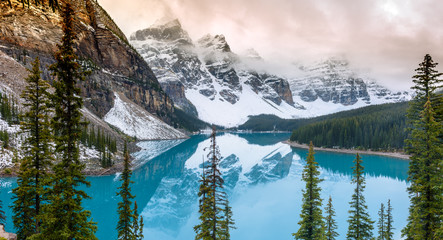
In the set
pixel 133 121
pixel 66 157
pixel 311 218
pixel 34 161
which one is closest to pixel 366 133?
pixel 311 218

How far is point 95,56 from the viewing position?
440ft

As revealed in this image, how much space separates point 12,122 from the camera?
5362 cm

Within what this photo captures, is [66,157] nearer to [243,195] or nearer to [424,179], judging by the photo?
[424,179]

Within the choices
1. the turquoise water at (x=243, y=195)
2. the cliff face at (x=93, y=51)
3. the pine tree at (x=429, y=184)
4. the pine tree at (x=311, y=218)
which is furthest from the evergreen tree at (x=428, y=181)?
the cliff face at (x=93, y=51)

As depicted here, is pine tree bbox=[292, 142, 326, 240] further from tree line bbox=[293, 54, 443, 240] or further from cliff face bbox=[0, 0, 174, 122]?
cliff face bbox=[0, 0, 174, 122]

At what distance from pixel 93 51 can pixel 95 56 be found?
264 cm

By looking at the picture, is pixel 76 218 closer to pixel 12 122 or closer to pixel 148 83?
pixel 12 122

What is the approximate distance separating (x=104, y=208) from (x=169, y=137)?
109 meters

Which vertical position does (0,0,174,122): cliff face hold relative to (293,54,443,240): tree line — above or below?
above

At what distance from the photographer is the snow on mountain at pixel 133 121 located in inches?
4500

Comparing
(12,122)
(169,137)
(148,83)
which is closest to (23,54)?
(12,122)

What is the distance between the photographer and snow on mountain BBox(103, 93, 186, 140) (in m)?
114

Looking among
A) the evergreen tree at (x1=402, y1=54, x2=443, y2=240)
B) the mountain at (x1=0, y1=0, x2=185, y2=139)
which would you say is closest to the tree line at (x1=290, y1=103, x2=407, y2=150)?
the mountain at (x1=0, y1=0, x2=185, y2=139)

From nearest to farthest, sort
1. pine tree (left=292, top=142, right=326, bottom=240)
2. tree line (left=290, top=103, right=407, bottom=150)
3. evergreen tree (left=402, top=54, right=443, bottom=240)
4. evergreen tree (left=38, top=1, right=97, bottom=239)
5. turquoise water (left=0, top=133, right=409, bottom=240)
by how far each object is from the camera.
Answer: evergreen tree (left=38, top=1, right=97, bottom=239), evergreen tree (left=402, top=54, right=443, bottom=240), pine tree (left=292, top=142, right=326, bottom=240), turquoise water (left=0, top=133, right=409, bottom=240), tree line (left=290, top=103, right=407, bottom=150)
